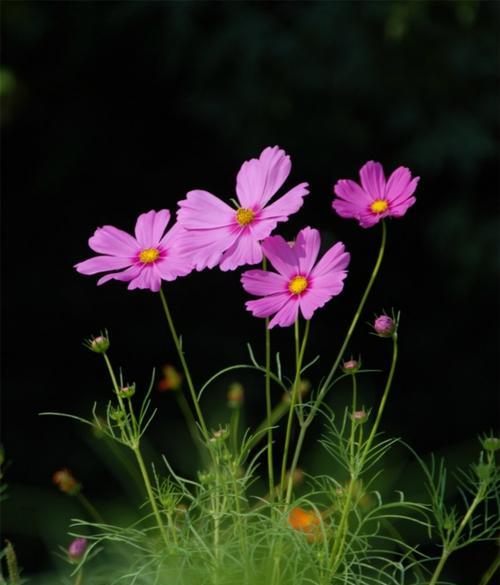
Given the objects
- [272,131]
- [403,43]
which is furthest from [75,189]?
[403,43]

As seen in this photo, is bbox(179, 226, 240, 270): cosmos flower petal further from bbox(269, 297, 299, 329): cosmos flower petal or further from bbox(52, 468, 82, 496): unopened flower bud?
bbox(52, 468, 82, 496): unopened flower bud

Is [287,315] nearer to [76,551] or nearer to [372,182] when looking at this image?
[372,182]

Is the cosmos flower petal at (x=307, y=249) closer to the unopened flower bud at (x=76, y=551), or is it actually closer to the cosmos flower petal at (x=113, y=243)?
the cosmos flower petal at (x=113, y=243)

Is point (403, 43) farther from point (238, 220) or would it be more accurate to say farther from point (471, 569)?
point (238, 220)

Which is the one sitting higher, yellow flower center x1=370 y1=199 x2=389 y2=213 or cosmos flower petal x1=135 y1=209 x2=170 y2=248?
yellow flower center x1=370 y1=199 x2=389 y2=213

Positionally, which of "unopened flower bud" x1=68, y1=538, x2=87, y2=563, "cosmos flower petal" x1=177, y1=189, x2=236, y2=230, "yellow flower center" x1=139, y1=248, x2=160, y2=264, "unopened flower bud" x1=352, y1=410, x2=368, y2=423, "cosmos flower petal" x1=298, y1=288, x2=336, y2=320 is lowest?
"unopened flower bud" x1=68, y1=538, x2=87, y2=563

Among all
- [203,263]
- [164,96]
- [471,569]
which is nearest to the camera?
[203,263]

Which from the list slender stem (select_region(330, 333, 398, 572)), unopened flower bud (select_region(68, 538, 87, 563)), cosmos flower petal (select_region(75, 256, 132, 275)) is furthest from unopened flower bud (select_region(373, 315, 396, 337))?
unopened flower bud (select_region(68, 538, 87, 563))

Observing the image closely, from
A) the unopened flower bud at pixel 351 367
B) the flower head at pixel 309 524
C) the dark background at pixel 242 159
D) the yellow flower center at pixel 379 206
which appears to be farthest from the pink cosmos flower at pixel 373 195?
the dark background at pixel 242 159
